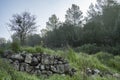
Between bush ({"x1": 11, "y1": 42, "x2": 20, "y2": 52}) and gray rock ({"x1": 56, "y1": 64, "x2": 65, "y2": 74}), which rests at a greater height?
bush ({"x1": 11, "y1": 42, "x2": 20, "y2": 52})

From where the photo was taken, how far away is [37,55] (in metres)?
11.6

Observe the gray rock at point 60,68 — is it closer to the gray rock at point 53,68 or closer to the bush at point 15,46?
the gray rock at point 53,68

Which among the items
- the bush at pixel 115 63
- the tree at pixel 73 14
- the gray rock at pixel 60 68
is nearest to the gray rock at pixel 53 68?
the gray rock at pixel 60 68

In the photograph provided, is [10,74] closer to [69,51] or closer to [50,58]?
[50,58]

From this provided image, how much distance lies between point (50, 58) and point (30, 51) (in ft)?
3.57

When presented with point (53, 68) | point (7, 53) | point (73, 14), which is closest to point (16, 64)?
point (7, 53)

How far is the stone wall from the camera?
429 inches

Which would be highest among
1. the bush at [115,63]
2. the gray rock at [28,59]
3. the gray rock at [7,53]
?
the gray rock at [7,53]

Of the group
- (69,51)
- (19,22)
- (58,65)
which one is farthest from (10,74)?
(19,22)

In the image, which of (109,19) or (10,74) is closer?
A: (10,74)

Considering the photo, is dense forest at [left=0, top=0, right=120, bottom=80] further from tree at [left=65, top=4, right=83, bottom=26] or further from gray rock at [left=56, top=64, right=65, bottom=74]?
tree at [left=65, top=4, right=83, bottom=26]

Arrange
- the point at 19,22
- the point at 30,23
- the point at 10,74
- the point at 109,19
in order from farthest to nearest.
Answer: the point at 109,19, the point at 30,23, the point at 19,22, the point at 10,74

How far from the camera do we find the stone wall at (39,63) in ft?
35.8

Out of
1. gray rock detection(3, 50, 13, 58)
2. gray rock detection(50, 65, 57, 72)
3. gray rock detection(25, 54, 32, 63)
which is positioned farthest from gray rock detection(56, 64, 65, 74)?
gray rock detection(3, 50, 13, 58)
